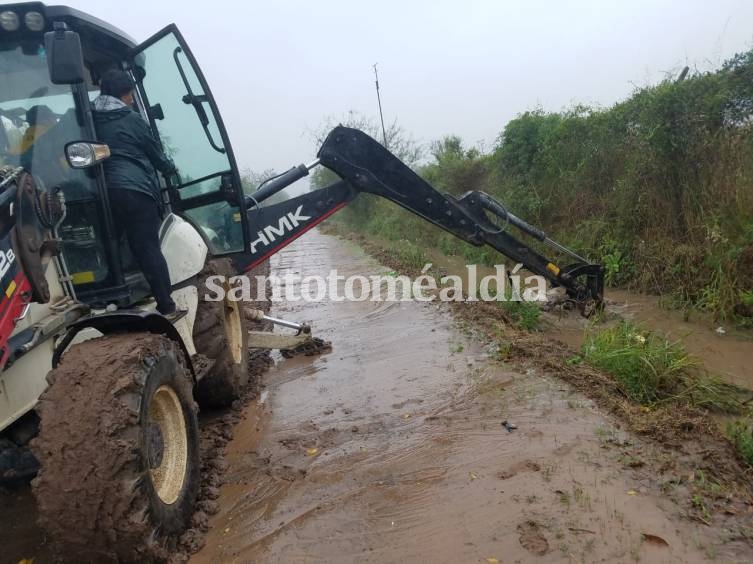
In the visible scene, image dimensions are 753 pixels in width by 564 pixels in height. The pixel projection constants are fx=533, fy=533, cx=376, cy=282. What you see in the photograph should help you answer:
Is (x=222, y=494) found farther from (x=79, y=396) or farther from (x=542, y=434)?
(x=542, y=434)

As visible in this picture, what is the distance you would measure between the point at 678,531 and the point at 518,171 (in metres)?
10.3

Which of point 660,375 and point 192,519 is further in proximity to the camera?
point 660,375

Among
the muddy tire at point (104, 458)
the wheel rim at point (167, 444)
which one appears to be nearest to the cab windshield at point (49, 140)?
the muddy tire at point (104, 458)

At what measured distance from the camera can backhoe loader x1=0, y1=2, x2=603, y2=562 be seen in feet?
7.08

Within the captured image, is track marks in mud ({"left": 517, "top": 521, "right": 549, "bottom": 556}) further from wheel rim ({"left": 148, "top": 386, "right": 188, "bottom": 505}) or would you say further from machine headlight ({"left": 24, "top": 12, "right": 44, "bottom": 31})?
machine headlight ({"left": 24, "top": 12, "right": 44, "bottom": 31})

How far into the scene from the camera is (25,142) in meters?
3.01

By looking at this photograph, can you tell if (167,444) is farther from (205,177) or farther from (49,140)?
(205,177)

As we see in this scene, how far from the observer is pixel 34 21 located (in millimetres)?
2906

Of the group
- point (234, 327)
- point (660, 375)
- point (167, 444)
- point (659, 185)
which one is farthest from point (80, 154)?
point (659, 185)

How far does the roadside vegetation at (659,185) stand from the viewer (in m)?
6.72

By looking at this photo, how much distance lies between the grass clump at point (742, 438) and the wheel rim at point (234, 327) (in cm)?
377

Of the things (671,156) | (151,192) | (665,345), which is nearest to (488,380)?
(665,345)

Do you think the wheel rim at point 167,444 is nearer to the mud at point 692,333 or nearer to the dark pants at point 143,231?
the dark pants at point 143,231

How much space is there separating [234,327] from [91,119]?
8.04 ft
